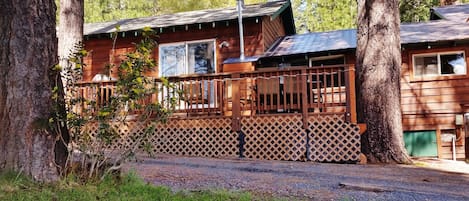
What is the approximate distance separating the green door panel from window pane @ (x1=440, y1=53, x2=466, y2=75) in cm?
154

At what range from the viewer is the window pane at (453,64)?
9.85 m

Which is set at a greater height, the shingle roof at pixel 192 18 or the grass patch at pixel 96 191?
the shingle roof at pixel 192 18

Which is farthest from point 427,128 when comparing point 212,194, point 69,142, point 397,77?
point 69,142

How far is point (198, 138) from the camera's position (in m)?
7.79

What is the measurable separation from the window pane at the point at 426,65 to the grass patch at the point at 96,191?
799 cm

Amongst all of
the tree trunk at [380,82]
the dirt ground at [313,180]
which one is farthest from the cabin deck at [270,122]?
the dirt ground at [313,180]

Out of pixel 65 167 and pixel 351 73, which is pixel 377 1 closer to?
pixel 351 73

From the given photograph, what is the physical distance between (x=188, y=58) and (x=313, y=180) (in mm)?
7090

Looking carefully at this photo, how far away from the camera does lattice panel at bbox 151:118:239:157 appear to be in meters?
7.65

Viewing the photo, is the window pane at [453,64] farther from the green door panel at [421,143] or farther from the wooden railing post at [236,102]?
the wooden railing post at [236,102]

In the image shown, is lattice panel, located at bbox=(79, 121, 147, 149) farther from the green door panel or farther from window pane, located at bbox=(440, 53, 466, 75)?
window pane, located at bbox=(440, 53, 466, 75)

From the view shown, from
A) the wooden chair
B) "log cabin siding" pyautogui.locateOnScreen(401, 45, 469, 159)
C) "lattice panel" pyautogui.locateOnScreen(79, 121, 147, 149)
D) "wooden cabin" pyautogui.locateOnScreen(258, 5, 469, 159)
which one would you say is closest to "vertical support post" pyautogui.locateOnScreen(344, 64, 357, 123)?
the wooden chair

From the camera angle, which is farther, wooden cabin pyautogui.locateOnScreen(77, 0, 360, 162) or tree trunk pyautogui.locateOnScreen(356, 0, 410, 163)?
tree trunk pyautogui.locateOnScreen(356, 0, 410, 163)

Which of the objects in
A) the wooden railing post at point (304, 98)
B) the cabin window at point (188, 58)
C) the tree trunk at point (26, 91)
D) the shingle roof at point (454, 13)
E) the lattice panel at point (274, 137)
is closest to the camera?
the tree trunk at point (26, 91)
